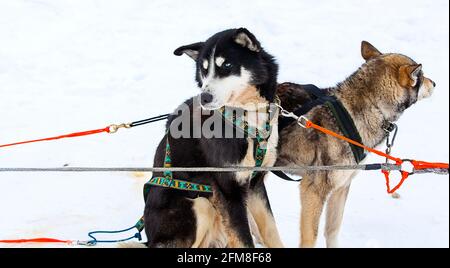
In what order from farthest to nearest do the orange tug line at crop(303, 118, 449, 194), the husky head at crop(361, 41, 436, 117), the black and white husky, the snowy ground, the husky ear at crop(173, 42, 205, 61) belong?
1. the snowy ground
2. the husky head at crop(361, 41, 436, 117)
3. the husky ear at crop(173, 42, 205, 61)
4. the black and white husky
5. the orange tug line at crop(303, 118, 449, 194)

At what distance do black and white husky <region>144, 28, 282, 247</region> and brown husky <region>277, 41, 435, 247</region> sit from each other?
0.98 feet

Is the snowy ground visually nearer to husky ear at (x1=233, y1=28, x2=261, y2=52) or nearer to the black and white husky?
the black and white husky

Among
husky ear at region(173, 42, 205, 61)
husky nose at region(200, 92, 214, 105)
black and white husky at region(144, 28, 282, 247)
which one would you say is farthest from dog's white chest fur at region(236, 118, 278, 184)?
husky ear at region(173, 42, 205, 61)

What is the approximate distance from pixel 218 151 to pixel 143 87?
4.08 m

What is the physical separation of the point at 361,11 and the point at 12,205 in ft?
24.1

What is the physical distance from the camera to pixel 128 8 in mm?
9102

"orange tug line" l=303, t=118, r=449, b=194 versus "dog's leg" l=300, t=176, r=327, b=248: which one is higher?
"orange tug line" l=303, t=118, r=449, b=194

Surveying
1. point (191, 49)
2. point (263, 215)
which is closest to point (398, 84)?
point (263, 215)

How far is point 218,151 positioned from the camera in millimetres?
2750

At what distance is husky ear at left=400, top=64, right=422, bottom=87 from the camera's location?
298 centimetres

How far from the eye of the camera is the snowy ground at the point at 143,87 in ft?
12.5

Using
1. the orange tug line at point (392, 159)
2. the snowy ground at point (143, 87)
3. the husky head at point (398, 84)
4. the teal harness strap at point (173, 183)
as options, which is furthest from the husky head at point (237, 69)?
the snowy ground at point (143, 87)

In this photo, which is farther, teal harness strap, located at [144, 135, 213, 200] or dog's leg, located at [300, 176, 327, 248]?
dog's leg, located at [300, 176, 327, 248]

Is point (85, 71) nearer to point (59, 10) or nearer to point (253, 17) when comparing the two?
point (59, 10)
